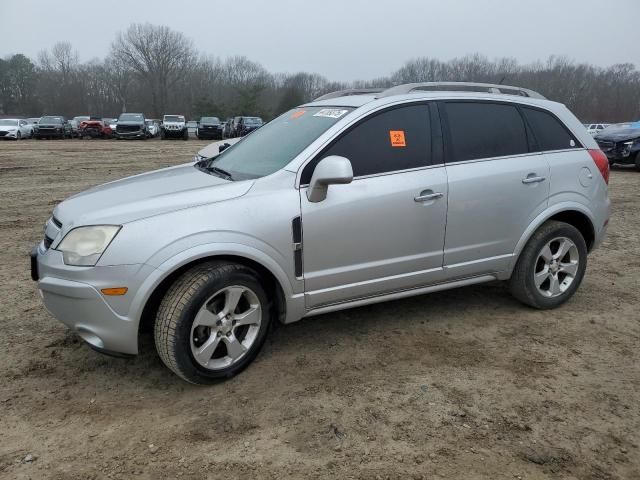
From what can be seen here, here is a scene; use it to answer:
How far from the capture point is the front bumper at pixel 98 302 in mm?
2773

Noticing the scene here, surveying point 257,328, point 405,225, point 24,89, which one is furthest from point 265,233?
point 24,89

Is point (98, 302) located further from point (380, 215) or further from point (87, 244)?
point (380, 215)

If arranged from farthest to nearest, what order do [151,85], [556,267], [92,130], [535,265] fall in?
[151,85]
[92,130]
[556,267]
[535,265]

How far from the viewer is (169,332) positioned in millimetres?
2869

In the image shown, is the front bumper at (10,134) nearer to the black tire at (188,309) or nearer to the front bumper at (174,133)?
the front bumper at (174,133)

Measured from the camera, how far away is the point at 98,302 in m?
2.79

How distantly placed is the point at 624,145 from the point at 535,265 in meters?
12.5

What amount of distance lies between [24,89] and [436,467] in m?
95.7

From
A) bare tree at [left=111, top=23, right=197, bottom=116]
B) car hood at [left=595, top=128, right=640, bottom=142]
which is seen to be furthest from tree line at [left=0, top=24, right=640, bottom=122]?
car hood at [left=595, top=128, right=640, bottom=142]

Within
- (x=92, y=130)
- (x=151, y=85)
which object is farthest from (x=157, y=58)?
(x=92, y=130)

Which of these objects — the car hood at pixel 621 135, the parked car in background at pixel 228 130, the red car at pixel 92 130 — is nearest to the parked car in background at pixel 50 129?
the red car at pixel 92 130

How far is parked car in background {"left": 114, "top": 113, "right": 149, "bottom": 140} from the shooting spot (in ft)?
104

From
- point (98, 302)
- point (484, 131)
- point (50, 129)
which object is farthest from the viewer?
point (50, 129)

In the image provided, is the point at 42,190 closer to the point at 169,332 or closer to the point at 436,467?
the point at 169,332
